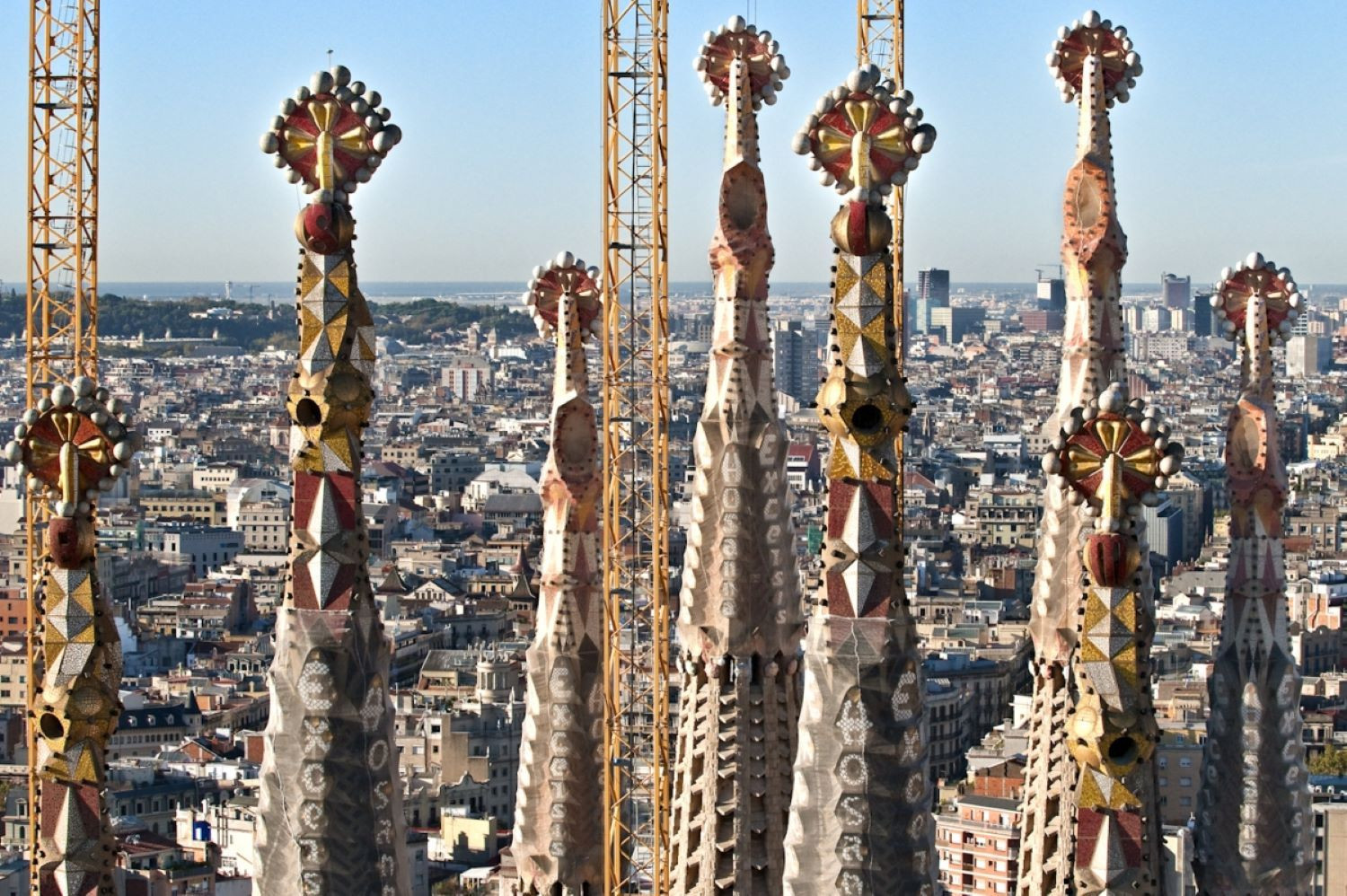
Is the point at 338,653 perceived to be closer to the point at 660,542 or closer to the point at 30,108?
the point at 660,542

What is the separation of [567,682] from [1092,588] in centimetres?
662

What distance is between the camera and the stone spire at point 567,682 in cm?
2042

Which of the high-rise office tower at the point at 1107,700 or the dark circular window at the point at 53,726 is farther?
the dark circular window at the point at 53,726

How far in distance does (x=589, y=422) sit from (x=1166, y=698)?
140 feet

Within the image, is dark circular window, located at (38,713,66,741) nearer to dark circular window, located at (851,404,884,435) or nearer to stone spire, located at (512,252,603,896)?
dark circular window, located at (851,404,884,435)

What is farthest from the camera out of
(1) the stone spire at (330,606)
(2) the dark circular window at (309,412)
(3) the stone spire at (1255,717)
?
(3) the stone spire at (1255,717)

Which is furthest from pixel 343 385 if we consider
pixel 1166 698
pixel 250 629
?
pixel 250 629

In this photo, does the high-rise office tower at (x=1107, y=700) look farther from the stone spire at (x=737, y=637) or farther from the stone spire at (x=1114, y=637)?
the stone spire at (x=737, y=637)

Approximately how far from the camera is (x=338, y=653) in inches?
582

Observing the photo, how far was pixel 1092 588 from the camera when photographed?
1433 cm

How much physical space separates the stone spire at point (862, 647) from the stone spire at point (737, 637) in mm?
5479

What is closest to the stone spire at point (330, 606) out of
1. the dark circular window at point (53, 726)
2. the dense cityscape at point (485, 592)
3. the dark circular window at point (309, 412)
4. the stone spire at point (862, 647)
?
the dark circular window at point (309, 412)

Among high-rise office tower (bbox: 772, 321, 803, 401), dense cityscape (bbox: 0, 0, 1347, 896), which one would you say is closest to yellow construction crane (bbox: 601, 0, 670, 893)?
dense cityscape (bbox: 0, 0, 1347, 896)

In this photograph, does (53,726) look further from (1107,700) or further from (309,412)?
(1107,700)
